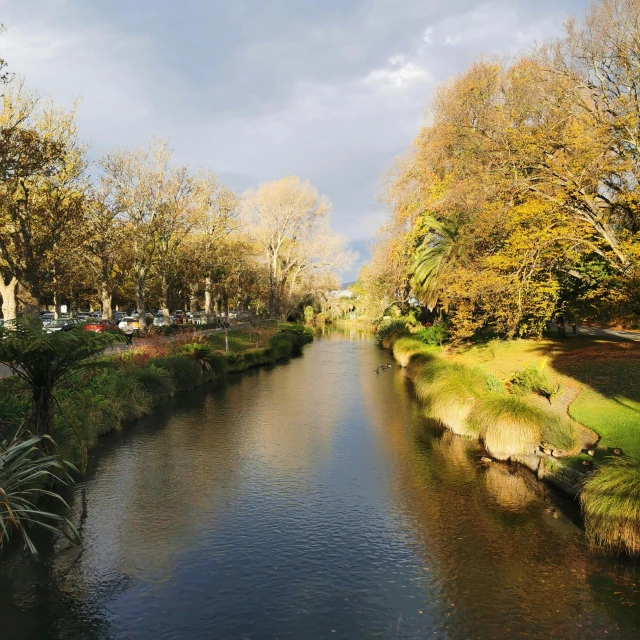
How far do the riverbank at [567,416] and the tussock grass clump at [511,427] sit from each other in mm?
28

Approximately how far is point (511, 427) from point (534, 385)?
14.6ft

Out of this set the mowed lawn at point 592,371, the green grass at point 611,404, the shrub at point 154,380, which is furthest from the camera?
the shrub at point 154,380

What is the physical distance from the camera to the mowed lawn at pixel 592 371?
14.5m

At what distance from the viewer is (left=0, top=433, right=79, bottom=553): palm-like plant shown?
7672mm

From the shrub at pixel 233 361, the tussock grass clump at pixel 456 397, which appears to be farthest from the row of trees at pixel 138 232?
the tussock grass clump at pixel 456 397

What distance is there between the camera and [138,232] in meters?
44.1

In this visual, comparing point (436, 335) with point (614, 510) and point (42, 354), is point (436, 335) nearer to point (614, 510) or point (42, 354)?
point (614, 510)

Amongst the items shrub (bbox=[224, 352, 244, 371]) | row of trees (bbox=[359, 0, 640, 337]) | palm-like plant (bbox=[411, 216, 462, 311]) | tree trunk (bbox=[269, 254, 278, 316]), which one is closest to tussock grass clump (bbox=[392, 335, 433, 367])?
palm-like plant (bbox=[411, 216, 462, 311])

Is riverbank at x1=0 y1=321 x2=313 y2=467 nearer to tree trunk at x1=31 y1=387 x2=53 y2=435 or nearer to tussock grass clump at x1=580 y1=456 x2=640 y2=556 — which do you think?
tree trunk at x1=31 y1=387 x2=53 y2=435

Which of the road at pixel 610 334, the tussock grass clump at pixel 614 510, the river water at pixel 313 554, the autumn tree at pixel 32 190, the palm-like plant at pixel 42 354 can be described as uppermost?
the autumn tree at pixel 32 190

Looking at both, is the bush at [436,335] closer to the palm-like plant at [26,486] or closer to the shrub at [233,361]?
the shrub at [233,361]

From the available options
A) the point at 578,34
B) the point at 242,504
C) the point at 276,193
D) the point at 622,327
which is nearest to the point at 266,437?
the point at 242,504

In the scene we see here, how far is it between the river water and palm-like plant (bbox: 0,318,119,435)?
256 cm

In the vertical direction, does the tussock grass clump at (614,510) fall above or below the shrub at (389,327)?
below
